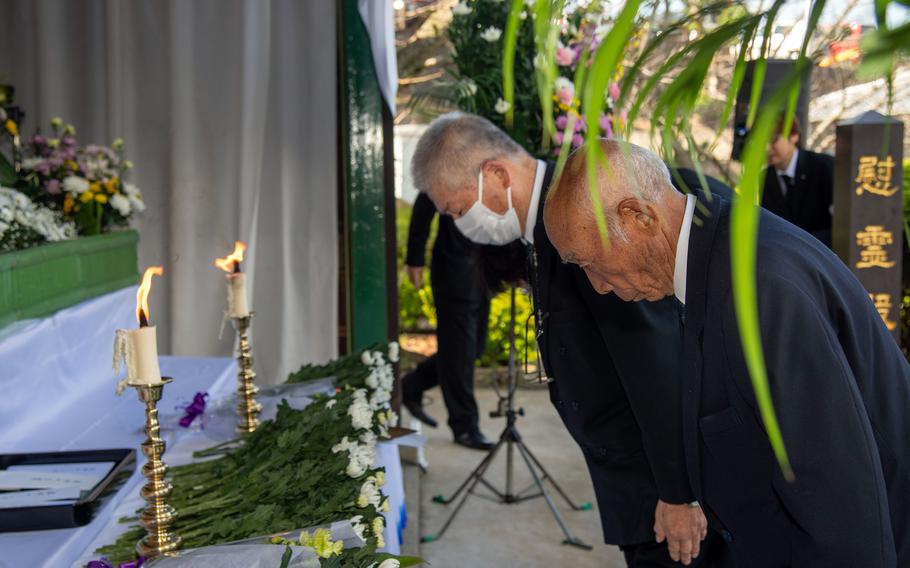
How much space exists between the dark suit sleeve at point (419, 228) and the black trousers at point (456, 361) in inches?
9.3

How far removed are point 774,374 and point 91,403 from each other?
6.35 ft

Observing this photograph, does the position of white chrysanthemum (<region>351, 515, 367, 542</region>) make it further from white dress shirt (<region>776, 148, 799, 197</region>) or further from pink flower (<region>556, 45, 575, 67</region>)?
white dress shirt (<region>776, 148, 799, 197</region>)

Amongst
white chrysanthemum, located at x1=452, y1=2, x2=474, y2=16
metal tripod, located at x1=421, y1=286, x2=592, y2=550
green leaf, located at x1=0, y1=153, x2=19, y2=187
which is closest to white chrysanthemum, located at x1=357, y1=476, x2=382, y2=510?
metal tripod, located at x1=421, y1=286, x2=592, y2=550

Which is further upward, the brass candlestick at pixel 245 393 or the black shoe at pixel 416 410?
the brass candlestick at pixel 245 393

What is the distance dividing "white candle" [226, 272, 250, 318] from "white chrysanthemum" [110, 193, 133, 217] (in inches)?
48.5

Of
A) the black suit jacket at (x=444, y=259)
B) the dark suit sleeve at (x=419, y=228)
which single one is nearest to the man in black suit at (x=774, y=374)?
the black suit jacket at (x=444, y=259)

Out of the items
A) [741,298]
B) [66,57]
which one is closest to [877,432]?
[741,298]

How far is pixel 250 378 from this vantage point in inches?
83.0

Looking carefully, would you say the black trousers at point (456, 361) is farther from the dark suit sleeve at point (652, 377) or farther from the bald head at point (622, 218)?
the bald head at point (622, 218)

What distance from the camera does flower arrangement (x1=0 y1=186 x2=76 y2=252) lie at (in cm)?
238

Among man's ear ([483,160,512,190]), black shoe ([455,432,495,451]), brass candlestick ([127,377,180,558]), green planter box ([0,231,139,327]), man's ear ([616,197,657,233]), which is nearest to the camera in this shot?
man's ear ([616,197,657,233])

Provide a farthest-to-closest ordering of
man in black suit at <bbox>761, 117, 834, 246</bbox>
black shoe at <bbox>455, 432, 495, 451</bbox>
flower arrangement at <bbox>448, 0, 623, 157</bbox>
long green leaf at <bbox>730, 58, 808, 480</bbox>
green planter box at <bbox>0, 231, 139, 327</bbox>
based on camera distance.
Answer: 1. black shoe at <bbox>455, 432, 495, 451</bbox>
2. man in black suit at <bbox>761, 117, 834, 246</bbox>
3. flower arrangement at <bbox>448, 0, 623, 157</bbox>
4. green planter box at <bbox>0, 231, 139, 327</bbox>
5. long green leaf at <bbox>730, 58, 808, 480</bbox>

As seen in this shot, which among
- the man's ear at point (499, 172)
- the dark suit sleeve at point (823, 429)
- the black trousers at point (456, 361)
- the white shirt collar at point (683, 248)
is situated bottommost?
the black trousers at point (456, 361)

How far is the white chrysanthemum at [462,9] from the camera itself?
3447mm
